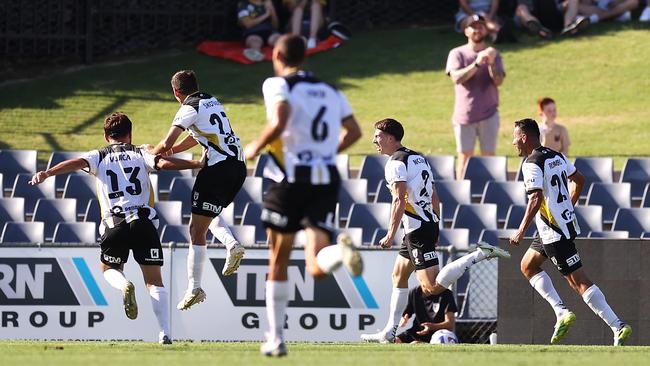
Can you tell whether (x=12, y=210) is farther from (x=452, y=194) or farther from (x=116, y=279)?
(x=452, y=194)

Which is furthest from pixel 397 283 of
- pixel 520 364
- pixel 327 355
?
pixel 520 364

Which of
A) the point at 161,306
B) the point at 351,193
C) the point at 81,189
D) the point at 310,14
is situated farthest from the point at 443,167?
the point at 310,14

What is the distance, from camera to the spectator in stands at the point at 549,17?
24.3 m

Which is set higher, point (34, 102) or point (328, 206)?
point (328, 206)

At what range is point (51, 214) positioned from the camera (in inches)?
643

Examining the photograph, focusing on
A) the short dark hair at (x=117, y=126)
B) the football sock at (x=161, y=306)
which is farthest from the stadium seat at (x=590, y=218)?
the short dark hair at (x=117, y=126)

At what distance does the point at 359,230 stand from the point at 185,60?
9480mm

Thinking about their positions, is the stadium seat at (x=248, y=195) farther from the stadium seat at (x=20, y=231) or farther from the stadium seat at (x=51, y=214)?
the stadium seat at (x=20, y=231)

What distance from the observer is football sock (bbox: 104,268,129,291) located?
37.5ft

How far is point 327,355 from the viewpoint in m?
10.0

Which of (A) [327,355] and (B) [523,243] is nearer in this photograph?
(A) [327,355]

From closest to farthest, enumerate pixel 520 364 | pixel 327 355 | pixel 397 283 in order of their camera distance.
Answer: pixel 520 364
pixel 327 355
pixel 397 283

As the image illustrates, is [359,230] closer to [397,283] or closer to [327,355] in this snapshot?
[397,283]

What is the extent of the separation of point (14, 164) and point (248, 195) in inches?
123
